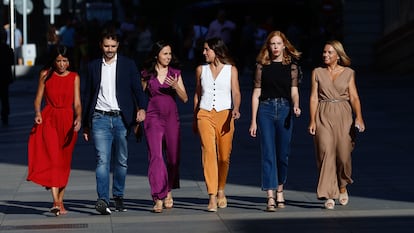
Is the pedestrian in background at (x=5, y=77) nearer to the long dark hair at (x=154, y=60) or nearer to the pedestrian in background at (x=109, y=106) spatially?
the long dark hair at (x=154, y=60)

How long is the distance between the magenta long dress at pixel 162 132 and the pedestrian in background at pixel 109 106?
0.69 feet

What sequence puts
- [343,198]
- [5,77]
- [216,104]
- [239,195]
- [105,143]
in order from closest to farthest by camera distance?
[105,143]
[216,104]
[343,198]
[239,195]
[5,77]

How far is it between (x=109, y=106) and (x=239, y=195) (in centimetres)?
215

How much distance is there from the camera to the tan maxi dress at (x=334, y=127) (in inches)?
532

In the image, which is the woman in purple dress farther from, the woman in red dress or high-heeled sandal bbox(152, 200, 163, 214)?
the woman in red dress

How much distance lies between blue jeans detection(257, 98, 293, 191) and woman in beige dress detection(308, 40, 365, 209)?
27 cm

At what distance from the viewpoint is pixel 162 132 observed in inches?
531

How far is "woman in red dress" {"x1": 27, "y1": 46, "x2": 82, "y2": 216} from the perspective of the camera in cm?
1342

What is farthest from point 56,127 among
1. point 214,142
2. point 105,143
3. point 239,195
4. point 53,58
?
point 239,195

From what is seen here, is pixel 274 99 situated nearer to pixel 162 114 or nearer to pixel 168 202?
pixel 162 114

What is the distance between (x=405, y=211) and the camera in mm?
13039

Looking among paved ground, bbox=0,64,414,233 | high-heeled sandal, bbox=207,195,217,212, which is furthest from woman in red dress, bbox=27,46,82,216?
high-heeled sandal, bbox=207,195,217,212

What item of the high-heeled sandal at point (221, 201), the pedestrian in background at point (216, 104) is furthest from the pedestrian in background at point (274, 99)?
the high-heeled sandal at point (221, 201)

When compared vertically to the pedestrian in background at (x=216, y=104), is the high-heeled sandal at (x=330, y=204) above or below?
below
